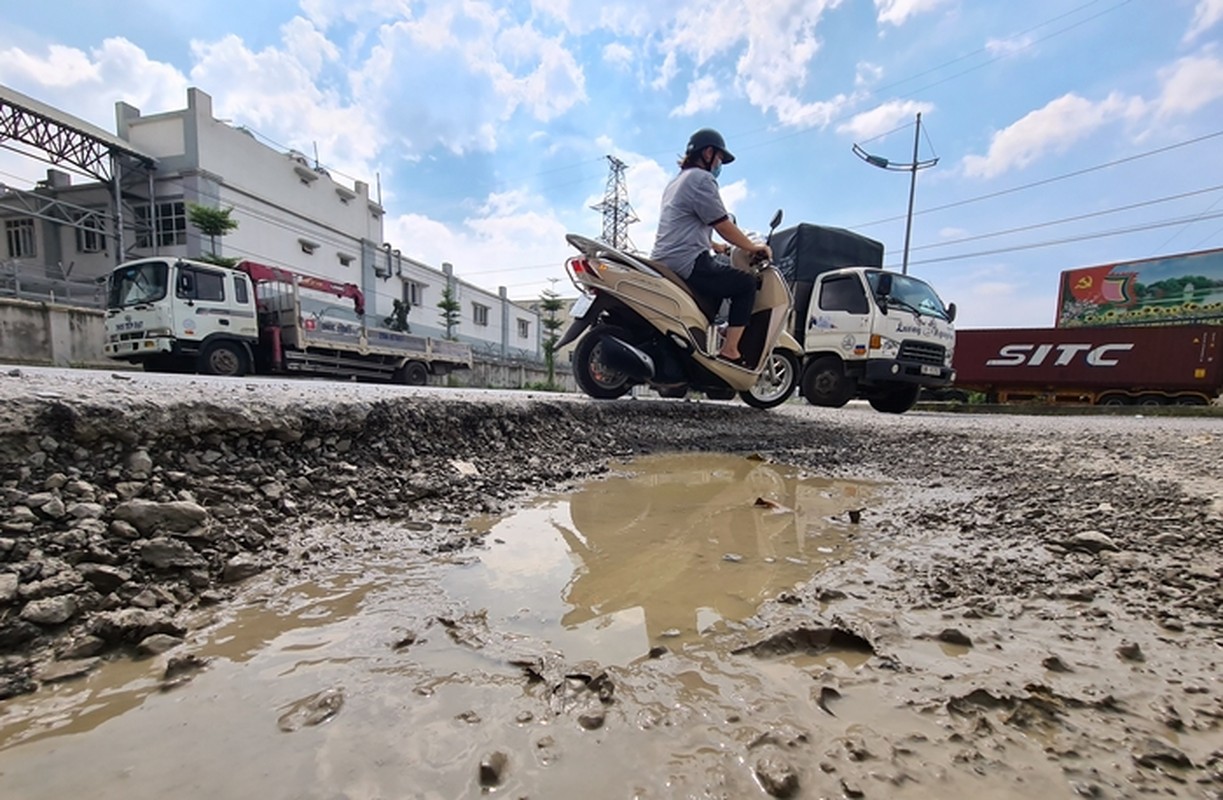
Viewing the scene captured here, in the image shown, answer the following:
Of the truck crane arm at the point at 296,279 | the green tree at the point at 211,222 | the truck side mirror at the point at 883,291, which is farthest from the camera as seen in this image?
the green tree at the point at 211,222

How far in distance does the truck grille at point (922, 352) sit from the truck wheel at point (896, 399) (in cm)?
41

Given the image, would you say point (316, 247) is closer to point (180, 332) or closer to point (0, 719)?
point (180, 332)

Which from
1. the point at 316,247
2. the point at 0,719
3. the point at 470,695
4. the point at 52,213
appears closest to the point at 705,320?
the point at 470,695

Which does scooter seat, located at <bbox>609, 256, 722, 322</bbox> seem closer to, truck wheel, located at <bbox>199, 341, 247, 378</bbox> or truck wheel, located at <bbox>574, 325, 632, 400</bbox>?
truck wheel, located at <bbox>574, 325, 632, 400</bbox>

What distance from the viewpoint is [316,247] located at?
2253 cm

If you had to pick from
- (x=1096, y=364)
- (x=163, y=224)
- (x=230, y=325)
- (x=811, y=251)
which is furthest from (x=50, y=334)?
(x=1096, y=364)

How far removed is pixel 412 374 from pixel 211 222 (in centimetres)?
939

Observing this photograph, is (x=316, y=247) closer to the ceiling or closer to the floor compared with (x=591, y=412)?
closer to the ceiling

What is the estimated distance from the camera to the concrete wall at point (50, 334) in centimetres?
1151

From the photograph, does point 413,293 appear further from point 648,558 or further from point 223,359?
point 648,558

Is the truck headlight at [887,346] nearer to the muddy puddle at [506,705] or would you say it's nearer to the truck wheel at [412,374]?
the muddy puddle at [506,705]

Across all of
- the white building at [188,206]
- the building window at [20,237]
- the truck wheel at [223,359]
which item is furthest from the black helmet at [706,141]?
the building window at [20,237]

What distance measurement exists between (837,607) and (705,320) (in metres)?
3.38

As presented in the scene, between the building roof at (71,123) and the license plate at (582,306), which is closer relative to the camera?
the license plate at (582,306)
